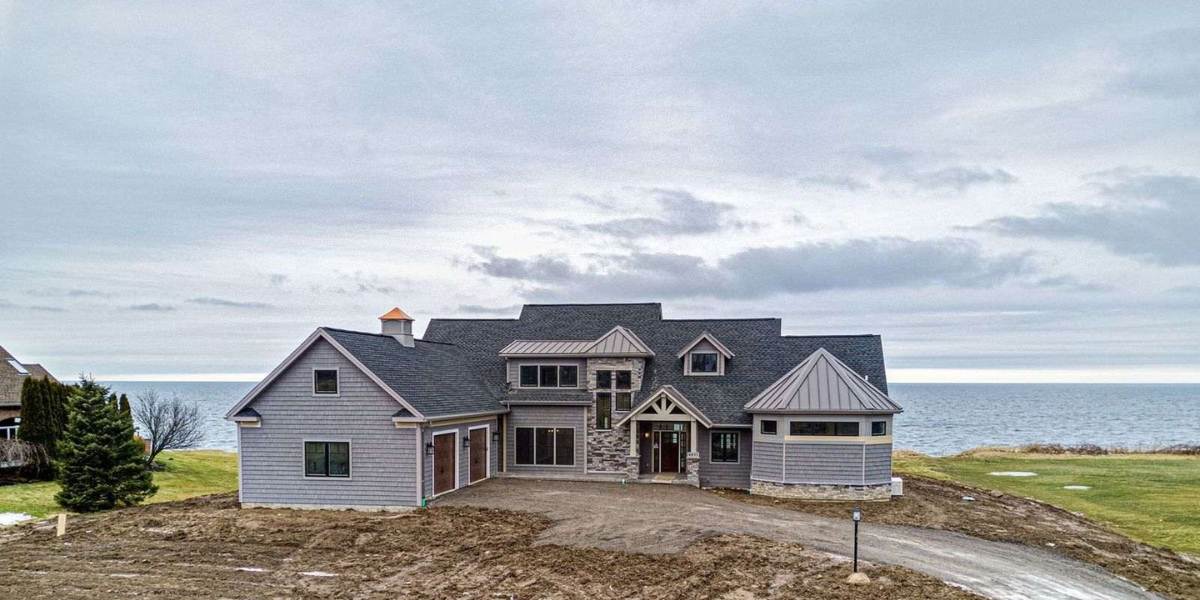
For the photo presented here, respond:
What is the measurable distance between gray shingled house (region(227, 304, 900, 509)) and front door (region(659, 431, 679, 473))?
55 millimetres

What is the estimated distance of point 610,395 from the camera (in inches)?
1260

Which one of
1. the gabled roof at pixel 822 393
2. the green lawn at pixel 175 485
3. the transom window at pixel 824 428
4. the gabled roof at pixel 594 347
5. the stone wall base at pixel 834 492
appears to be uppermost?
the gabled roof at pixel 594 347

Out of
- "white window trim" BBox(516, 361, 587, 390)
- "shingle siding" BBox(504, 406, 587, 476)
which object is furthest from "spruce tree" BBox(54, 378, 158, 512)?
"white window trim" BBox(516, 361, 587, 390)

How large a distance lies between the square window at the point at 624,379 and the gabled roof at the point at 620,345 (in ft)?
2.57

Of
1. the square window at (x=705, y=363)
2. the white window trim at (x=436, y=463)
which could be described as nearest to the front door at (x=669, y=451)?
the square window at (x=705, y=363)

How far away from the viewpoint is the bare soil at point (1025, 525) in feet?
62.8

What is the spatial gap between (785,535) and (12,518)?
23601 mm

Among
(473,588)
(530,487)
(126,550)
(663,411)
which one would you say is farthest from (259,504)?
(663,411)

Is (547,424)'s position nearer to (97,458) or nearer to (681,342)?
(681,342)

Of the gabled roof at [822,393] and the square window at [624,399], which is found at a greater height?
the gabled roof at [822,393]

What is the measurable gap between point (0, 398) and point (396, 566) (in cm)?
2797

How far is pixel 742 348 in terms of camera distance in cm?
3369

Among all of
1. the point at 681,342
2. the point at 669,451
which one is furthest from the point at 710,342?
the point at 669,451

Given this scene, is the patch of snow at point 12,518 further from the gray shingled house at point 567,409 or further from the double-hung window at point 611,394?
the double-hung window at point 611,394
